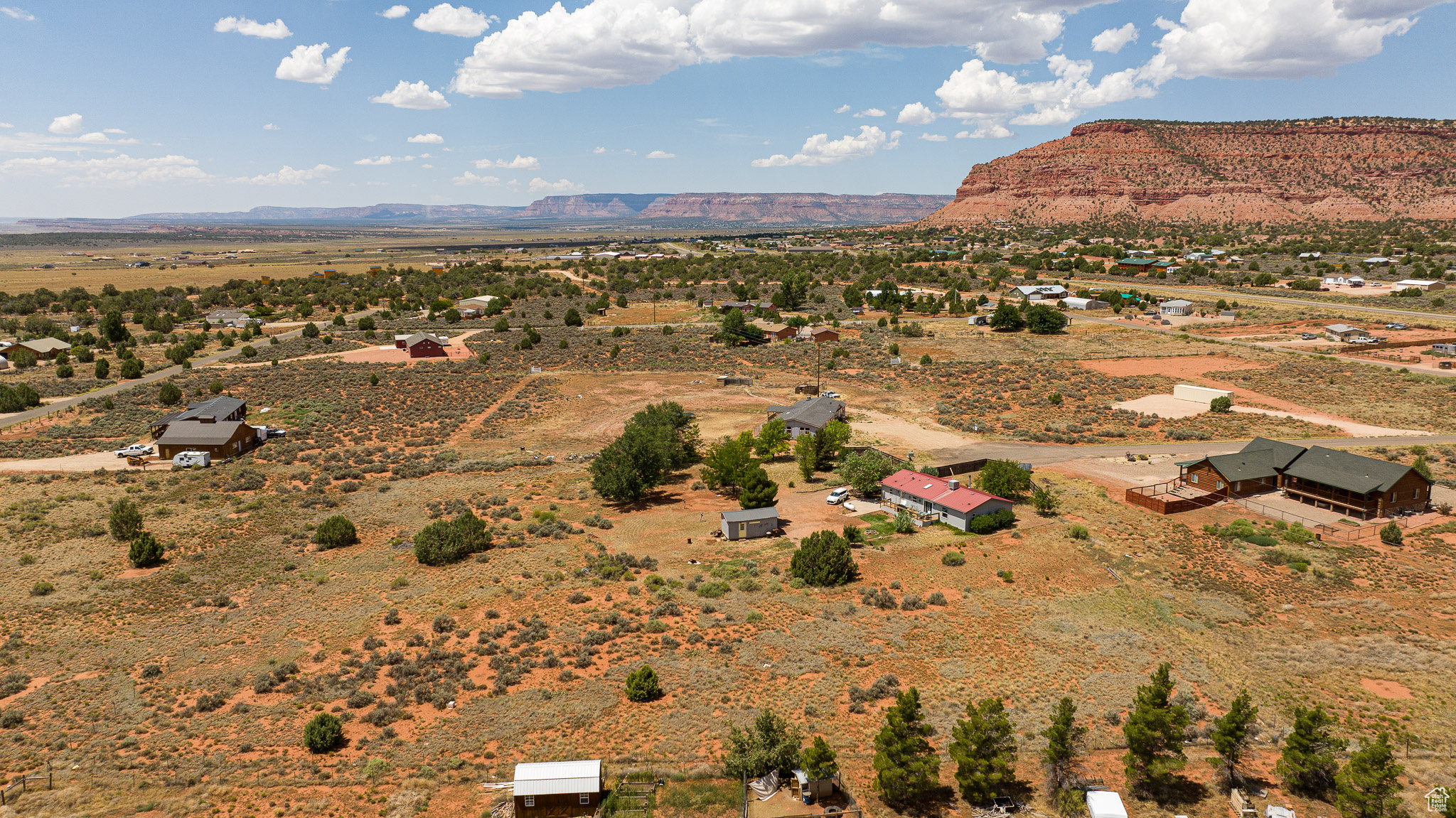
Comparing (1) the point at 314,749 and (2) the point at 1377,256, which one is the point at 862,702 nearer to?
(1) the point at 314,749

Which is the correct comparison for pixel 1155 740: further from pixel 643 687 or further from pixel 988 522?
pixel 988 522

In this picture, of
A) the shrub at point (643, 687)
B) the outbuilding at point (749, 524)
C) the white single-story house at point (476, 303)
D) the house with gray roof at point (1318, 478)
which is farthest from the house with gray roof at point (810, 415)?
the white single-story house at point (476, 303)

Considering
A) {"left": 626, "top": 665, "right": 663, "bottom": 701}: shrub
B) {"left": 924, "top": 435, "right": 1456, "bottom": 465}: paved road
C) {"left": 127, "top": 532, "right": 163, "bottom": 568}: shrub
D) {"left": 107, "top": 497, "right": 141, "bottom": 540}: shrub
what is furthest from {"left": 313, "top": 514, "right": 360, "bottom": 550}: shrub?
{"left": 924, "top": 435, "right": 1456, "bottom": 465}: paved road

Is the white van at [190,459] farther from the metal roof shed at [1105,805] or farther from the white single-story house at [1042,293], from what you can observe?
the white single-story house at [1042,293]

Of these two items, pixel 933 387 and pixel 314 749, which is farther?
pixel 933 387

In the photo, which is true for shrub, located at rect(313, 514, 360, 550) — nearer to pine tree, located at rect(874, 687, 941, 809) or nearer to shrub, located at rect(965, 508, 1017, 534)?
pine tree, located at rect(874, 687, 941, 809)

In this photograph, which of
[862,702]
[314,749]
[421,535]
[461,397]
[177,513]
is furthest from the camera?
[461,397]

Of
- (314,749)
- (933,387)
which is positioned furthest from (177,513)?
(933,387)
